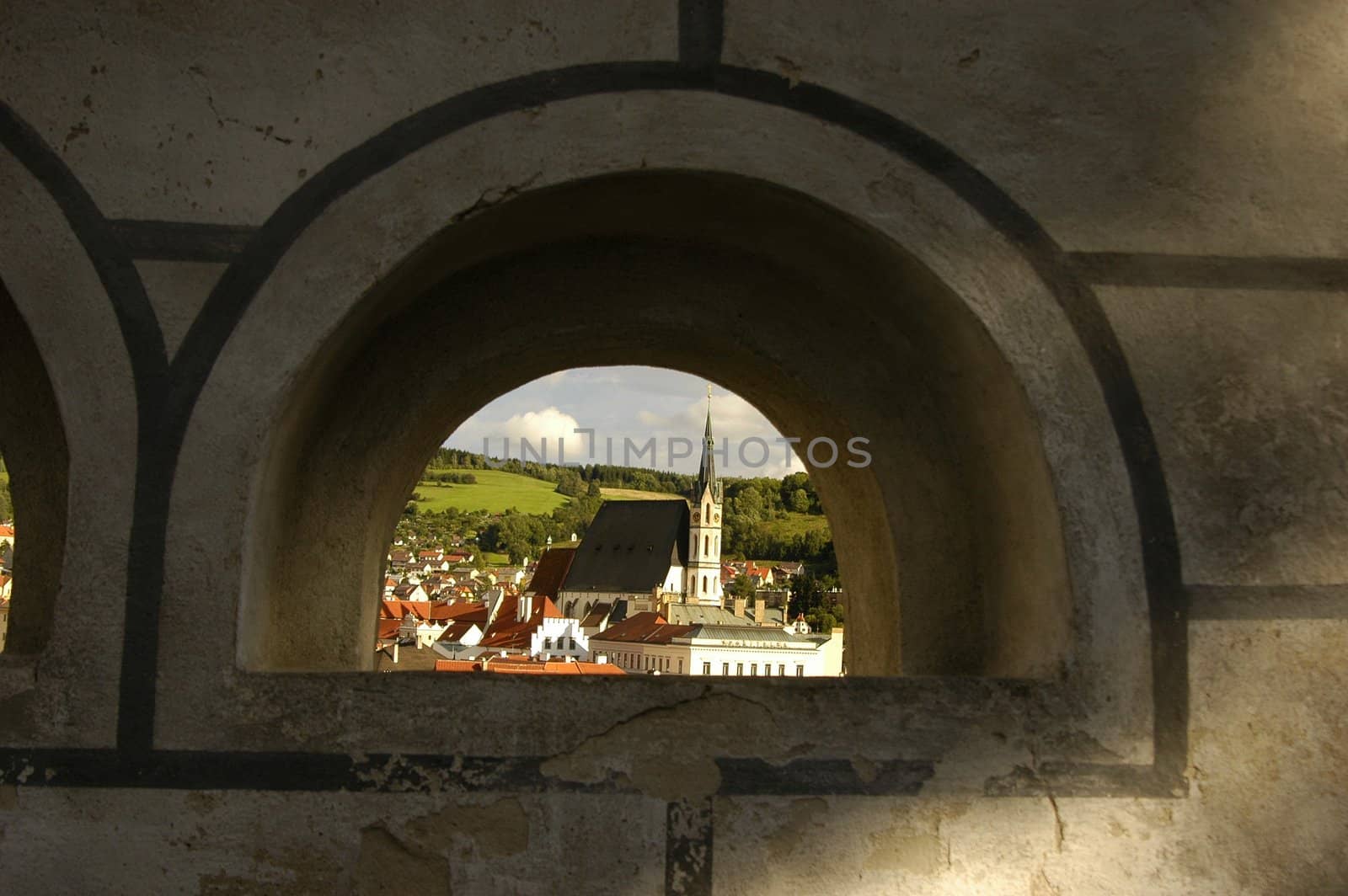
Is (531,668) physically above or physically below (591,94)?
below

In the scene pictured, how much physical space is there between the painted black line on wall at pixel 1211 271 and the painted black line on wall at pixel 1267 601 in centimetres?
81

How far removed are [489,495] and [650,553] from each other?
11082 mm

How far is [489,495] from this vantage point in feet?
178

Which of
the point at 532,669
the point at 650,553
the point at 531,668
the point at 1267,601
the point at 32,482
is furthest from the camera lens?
the point at 650,553

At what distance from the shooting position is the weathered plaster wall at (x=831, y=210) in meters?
2.89

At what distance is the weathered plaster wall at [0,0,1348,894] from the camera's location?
9.50ft

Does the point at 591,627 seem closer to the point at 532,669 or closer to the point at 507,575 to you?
the point at 507,575

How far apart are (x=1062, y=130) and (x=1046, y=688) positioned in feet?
4.95

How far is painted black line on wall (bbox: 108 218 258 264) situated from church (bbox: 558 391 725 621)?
55.0 metres

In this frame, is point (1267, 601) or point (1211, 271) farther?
point (1211, 271)

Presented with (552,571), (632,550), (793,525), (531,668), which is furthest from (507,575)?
(531,668)

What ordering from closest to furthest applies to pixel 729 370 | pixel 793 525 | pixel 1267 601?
pixel 1267 601 → pixel 729 370 → pixel 793 525

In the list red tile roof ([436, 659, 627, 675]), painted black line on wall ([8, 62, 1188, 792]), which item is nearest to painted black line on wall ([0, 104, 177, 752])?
painted black line on wall ([8, 62, 1188, 792])

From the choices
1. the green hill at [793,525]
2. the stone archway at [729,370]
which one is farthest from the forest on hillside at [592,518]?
the stone archway at [729,370]
